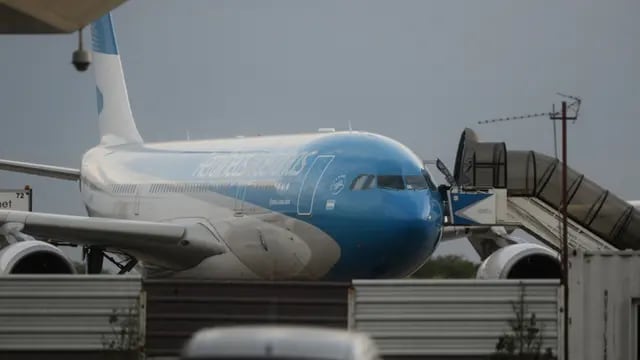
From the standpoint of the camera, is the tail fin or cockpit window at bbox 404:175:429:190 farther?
the tail fin

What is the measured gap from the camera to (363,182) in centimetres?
3161

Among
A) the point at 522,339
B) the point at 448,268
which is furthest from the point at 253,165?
the point at 522,339

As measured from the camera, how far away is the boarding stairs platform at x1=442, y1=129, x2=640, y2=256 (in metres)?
38.7

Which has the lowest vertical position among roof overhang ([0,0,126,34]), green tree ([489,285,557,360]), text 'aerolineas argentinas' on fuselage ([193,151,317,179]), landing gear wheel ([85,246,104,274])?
green tree ([489,285,557,360])

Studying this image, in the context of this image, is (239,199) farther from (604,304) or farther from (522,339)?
(522,339)

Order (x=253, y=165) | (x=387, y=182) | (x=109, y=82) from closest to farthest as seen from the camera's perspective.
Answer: (x=387, y=182)
(x=253, y=165)
(x=109, y=82)

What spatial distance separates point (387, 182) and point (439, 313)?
31.3 ft

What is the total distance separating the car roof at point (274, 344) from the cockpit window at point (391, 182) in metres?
19.0

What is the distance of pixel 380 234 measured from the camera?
30.8m

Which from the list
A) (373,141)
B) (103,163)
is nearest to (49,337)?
(373,141)

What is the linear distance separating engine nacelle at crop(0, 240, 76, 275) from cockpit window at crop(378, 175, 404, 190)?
5.73m

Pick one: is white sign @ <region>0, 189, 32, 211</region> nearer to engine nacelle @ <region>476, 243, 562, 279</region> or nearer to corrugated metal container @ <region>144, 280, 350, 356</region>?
engine nacelle @ <region>476, 243, 562, 279</region>

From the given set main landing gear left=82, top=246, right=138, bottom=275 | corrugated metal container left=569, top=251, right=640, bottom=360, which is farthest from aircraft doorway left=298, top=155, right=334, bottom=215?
corrugated metal container left=569, top=251, right=640, bottom=360

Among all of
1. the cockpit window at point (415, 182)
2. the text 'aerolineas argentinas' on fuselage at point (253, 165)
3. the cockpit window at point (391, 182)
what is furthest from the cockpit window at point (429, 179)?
the text 'aerolineas argentinas' on fuselage at point (253, 165)
